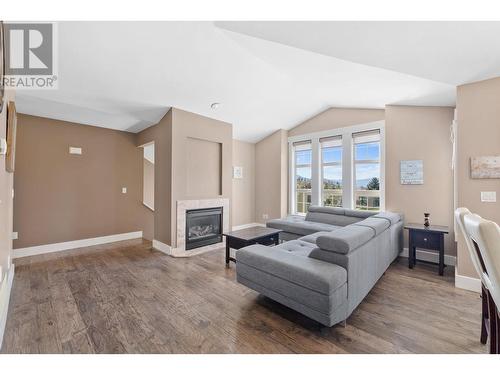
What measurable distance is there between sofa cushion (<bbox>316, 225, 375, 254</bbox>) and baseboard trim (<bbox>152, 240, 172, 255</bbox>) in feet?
9.21

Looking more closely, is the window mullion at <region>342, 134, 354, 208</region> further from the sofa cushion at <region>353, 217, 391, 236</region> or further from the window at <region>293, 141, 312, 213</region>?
A: the sofa cushion at <region>353, 217, 391, 236</region>

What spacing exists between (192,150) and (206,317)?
2.93 m

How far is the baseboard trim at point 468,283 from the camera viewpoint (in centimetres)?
247

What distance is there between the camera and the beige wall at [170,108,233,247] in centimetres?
379

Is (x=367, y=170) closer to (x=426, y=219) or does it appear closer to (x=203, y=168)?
(x=426, y=219)

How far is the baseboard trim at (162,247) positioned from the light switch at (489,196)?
4.32 meters

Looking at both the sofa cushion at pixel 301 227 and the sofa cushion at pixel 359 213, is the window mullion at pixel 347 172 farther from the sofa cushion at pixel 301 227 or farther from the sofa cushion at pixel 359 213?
the sofa cushion at pixel 301 227

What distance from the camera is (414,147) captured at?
11.9ft

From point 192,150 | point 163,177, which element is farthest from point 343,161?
point 163,177

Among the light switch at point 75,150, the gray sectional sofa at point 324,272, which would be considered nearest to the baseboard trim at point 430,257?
the gray sectional sofa at point 324,272

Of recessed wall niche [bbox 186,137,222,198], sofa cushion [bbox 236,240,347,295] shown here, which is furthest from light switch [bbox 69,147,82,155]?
sofa cushion [bbox 236,240,347,295]
